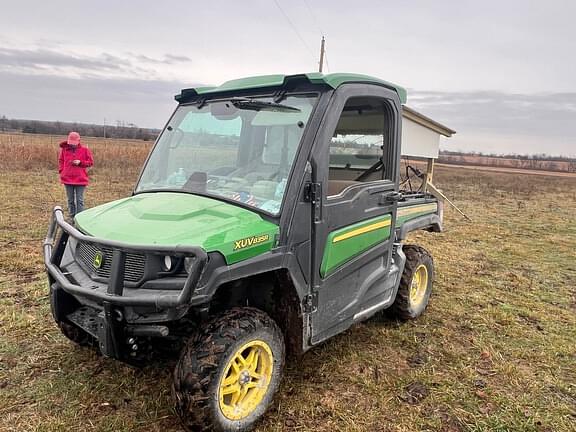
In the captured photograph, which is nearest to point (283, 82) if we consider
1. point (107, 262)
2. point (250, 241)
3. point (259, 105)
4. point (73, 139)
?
point (259, 105)

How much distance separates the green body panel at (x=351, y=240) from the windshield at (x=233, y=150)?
1.83 feet

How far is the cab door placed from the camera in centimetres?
304

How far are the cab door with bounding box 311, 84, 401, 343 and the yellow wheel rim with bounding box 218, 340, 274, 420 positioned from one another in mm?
436

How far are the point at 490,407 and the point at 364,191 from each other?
180 cm

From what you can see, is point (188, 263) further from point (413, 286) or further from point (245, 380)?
point (413, 286)

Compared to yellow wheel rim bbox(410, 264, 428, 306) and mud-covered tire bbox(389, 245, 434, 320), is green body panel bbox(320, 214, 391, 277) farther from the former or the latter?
yellow wheel rim bbox(410, 264, 428, 306)

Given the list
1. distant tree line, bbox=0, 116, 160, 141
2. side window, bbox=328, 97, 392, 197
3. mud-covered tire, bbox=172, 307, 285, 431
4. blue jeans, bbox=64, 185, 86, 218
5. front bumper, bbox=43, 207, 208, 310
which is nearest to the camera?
front bumper, bbox=43, 207, 208, 310

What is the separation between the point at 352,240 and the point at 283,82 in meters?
1.24

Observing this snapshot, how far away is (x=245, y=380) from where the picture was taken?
9.02 ft

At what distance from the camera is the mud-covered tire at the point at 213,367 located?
244 cm

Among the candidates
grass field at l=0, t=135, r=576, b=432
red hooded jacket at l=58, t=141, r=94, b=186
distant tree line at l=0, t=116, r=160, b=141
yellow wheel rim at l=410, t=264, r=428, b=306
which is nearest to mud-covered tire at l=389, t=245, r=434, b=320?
yellow wheel rim at l=410, t=264, r=428, b=306

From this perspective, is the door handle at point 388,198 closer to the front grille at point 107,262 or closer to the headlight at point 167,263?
the headlight at point 167,263

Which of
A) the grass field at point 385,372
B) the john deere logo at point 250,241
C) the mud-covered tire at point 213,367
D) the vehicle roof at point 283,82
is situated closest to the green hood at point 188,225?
the john deere logo at point 250,241

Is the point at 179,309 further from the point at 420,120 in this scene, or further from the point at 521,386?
the point at 420,120
